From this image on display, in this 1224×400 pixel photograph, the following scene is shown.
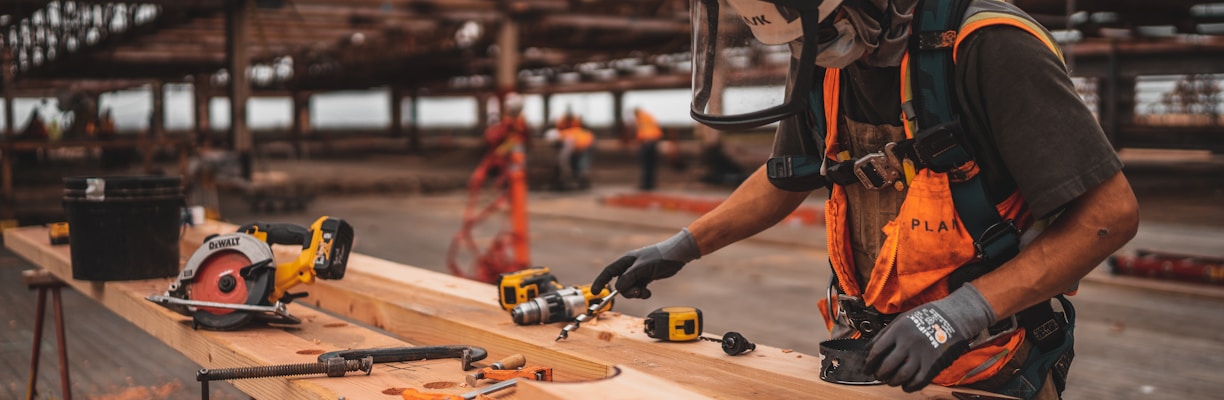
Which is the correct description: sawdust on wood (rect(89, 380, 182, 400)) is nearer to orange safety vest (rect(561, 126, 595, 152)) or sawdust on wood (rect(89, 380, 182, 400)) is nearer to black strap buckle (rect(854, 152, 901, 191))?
black strap buckle (rect(854, 152, 901, 191))

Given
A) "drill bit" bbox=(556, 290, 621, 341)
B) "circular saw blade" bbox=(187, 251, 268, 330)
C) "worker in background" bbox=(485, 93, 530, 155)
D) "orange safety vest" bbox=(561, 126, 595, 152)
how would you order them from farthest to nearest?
"orange safety vest" bbox=(561, 126, 595, 152) < "worker in background" bbox=(485, 93, 530, 155) < "circular saw blade" bbox=(187, 251, 268, 330) < "drill bit" bbox=(556, 290, 621, 341)

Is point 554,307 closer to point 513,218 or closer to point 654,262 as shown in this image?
point 654,262

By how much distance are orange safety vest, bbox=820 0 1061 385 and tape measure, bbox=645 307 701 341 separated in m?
0.55

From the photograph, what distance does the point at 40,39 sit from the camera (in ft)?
68.5

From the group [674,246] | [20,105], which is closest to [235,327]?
[674,246]

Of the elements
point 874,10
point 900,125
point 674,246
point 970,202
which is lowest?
point 674,246

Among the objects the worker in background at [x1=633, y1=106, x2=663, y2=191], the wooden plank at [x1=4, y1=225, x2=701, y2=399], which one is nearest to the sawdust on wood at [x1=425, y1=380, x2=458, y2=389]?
the wooden plank at [x1=4, y1=225, x2=701, y2=399]

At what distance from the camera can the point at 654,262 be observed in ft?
8.54

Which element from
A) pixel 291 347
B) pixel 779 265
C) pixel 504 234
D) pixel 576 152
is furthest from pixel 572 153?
pixel 291 347

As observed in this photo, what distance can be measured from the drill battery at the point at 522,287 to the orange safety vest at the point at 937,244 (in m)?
1.17

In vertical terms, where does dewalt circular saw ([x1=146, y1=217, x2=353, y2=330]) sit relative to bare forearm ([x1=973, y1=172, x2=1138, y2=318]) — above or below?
below

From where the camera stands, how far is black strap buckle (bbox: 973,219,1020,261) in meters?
2.00

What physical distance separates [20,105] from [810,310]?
144 feet

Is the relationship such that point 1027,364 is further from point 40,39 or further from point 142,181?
point 40,39
